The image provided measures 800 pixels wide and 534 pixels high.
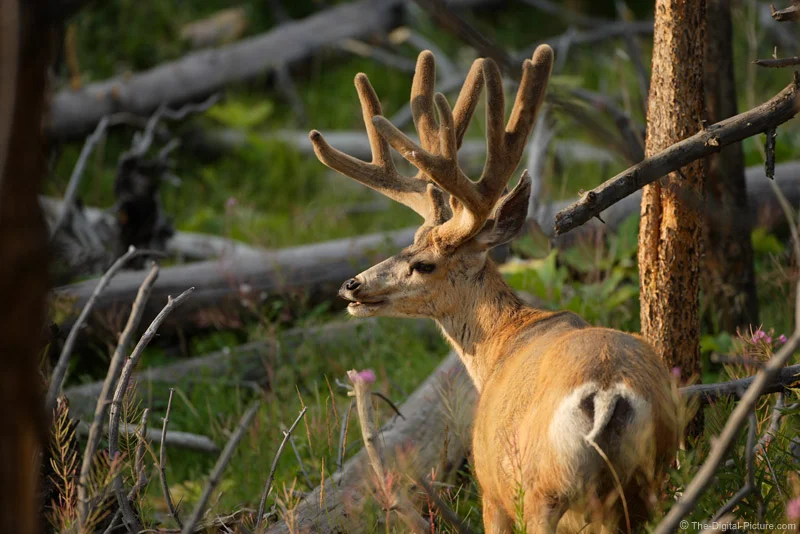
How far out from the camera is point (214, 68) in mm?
9414

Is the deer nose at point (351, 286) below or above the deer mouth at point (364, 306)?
above

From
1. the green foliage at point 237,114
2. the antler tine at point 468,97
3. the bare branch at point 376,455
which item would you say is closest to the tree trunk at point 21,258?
the bare branch at point 376,455

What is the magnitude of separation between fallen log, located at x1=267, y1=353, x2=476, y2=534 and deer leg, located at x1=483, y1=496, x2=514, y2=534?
1.04 feet

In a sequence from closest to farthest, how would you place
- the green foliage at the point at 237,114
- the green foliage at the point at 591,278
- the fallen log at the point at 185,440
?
the fallen log at the point at 185,440 → the green foliage at the point at 591,278 → the green foliage at the point at 237,114

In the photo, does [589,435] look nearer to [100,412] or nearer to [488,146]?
[100,412]

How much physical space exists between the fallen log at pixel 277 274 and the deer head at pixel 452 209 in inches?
68.6

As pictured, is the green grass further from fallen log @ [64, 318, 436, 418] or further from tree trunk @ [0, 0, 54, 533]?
tree trunk @ [0, 0, 54, 533]

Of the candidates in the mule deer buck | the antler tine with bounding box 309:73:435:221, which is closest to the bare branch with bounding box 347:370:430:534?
the mule deer buck

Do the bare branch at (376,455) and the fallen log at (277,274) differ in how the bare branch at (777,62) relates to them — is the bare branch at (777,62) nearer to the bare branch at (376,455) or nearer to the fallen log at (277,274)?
the bare branch at (376,455)

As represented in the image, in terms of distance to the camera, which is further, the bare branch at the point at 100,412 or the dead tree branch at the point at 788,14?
the dead tree branch at the point at 788,14

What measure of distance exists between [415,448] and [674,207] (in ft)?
4.75

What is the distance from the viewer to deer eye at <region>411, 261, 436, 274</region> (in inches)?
151

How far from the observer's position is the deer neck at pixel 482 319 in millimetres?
3742

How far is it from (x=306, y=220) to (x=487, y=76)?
4637 millimetres
